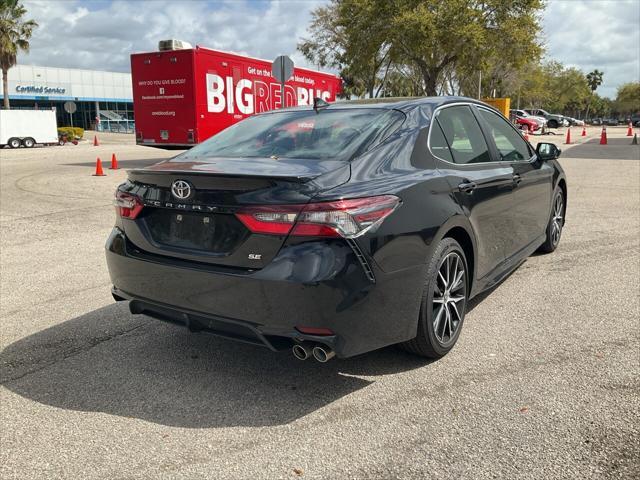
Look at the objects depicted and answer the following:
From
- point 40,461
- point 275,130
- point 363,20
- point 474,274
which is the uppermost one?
point 363,20

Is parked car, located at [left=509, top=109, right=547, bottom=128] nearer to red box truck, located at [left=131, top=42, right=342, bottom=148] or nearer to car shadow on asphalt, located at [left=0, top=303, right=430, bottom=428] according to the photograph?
red box truck, located at [left=131, top=42, right=342, bottom=148]

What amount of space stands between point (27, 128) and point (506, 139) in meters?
34.6

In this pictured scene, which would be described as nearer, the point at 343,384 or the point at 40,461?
the point at 40,461

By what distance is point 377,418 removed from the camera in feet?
9.89

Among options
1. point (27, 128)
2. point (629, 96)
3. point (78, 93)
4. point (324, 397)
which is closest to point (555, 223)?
point (324, 397)

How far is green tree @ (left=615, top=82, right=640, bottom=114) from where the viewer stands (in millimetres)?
110494

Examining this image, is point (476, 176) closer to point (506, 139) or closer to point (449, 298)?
point (449, 298)

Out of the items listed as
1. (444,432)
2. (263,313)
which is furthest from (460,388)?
(263,313)

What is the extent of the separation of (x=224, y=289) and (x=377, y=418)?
1.04 m

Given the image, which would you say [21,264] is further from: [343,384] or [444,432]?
[444,432]

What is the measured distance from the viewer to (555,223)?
639 centimetres

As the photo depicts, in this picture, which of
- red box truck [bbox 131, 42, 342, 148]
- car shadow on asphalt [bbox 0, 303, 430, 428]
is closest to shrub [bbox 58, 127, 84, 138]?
red box truck [bbox 131, 42, 342, 148]

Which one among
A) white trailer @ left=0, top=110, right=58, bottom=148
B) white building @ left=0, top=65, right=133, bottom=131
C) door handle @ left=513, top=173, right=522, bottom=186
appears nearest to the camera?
door handle @ left=513, top=173, right=522, bottom=186

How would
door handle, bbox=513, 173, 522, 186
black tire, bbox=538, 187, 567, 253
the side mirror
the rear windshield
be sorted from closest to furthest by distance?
the rear windshield → door handle, bbox=513, 173, 522, 186 → the side mirror → black tire, bbox=538, 187, 567, 253
